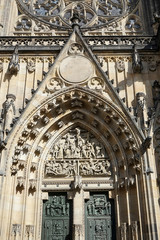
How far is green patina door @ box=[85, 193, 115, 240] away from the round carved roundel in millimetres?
7256

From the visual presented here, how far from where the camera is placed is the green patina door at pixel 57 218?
29.7ft

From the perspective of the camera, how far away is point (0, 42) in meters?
11.5

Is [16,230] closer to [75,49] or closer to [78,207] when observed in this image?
[78,207]

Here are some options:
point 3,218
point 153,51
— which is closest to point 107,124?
point 153,51

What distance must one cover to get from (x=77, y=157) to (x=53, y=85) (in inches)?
99.2

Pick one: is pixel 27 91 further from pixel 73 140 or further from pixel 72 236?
pixel 72 236

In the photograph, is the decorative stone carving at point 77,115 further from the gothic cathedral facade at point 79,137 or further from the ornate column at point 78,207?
the ornate column at point 78,207

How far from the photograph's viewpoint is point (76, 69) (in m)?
10.6

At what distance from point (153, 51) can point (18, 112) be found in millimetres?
5165

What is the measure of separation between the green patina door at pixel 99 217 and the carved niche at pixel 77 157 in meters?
0.80

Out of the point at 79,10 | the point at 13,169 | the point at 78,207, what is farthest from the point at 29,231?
the point at 79,10

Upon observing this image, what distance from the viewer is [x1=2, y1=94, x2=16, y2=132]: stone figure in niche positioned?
9502mm

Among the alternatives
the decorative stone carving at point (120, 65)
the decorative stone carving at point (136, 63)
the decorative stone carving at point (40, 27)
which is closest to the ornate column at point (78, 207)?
the decorative stone carving at point (120, 65)

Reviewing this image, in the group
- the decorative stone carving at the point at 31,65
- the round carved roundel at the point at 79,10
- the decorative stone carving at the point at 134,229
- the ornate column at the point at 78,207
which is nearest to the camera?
the decorative stone carving at the point at 134,229
